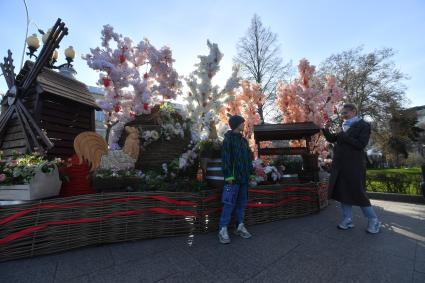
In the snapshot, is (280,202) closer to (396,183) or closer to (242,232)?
(242,232)

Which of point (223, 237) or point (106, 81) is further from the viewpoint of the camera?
point (106, 81)

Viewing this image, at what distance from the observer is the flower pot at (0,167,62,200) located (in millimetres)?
3408

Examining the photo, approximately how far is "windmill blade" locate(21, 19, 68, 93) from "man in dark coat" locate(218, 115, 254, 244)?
15.9ft

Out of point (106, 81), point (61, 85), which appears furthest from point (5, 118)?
point (106, 81)

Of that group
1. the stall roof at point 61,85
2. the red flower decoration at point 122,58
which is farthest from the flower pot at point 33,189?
the stall roof at point 61,85

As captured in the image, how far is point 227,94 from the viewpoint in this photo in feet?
17.2

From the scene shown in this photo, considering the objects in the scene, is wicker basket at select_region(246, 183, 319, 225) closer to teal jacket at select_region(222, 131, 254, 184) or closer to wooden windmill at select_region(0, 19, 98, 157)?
teal jacket at select_region(222, 131, 254, 184)

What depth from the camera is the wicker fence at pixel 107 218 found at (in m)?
3.09

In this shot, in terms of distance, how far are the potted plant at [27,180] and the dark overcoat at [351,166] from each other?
3991 millimetres

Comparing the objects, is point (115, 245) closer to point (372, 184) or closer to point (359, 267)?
point (359, 267)

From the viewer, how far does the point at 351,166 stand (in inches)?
156

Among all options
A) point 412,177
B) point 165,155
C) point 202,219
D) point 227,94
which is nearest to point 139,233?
point 202,219

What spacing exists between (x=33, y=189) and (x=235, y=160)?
2.65 meters

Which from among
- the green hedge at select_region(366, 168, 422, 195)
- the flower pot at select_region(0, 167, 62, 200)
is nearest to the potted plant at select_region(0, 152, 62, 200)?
the flower pot at select_region(0, 167, 62, 200)
